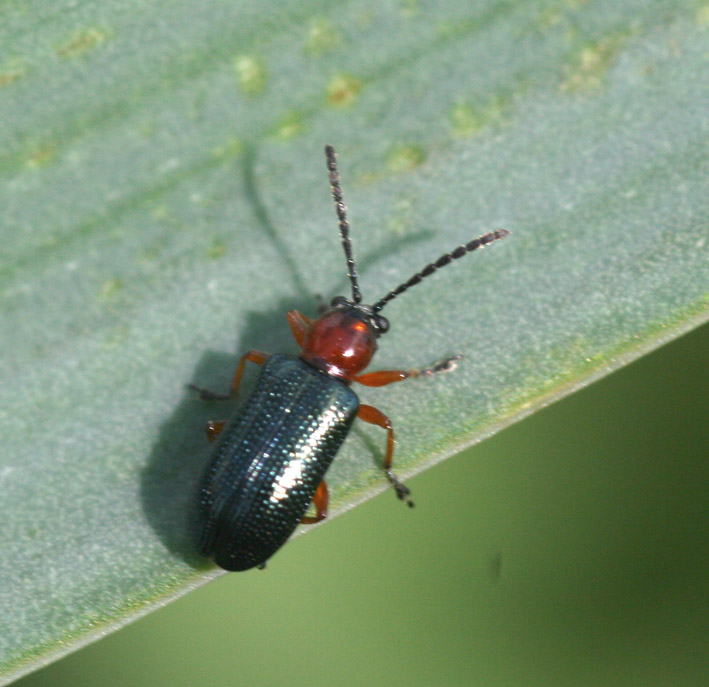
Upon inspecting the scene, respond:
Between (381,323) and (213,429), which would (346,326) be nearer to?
(381,323)

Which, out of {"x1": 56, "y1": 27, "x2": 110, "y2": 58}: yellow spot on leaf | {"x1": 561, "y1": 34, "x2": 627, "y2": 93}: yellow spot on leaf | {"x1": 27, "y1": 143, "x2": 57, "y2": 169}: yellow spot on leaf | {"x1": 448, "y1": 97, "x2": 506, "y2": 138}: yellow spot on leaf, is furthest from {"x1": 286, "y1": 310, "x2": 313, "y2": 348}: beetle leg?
{"x1": 561, "y1": 34, "x2": 627, "y2": 93}: yellow spot on leaf

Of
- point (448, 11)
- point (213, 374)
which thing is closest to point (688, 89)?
point (448, 11)

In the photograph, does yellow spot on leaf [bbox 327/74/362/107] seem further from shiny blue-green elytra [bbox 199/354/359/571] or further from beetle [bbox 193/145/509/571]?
shiny blue-green elytra [bbox 199/354/359/571]

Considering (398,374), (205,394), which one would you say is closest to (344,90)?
(398,374)

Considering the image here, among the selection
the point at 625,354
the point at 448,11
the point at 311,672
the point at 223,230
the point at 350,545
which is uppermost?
the point at 448,11

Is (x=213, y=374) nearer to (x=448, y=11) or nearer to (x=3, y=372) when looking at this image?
(x=3, y=372)

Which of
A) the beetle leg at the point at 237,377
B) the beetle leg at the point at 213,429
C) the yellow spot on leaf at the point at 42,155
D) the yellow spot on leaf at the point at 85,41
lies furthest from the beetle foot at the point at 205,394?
the yellow spot on leaf at the point at 85,41
